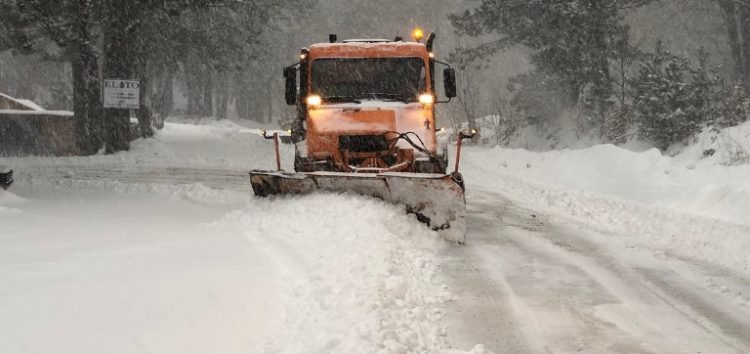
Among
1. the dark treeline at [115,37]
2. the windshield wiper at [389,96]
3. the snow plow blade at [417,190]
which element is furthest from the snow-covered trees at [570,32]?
the snow plow blade at [417,190]

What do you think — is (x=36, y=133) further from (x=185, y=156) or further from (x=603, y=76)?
(x=603, y=76)

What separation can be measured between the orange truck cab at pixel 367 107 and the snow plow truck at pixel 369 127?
0.01 m

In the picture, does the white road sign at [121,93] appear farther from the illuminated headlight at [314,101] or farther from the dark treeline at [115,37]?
the illuminated headlight at [314,101]

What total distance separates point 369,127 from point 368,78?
0.96 meters

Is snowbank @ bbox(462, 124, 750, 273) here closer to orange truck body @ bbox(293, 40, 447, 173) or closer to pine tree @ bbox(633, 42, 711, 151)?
pine tree @ bbox(633, 42, 711, 151)

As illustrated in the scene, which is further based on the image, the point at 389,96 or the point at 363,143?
the point at 389,96

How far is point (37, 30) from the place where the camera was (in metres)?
18.0

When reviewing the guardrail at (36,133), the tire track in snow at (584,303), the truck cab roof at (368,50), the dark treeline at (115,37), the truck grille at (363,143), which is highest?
the dark treeline at (115,37)


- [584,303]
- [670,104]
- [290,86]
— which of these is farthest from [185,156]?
[584,303]

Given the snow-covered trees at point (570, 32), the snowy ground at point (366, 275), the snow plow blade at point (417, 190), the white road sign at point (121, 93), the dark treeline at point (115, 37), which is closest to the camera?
the snowy ground at point (366, 275)

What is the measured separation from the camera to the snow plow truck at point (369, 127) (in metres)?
8.00

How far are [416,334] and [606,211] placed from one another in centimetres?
632

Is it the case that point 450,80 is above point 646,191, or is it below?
above

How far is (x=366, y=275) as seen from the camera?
5418mm
